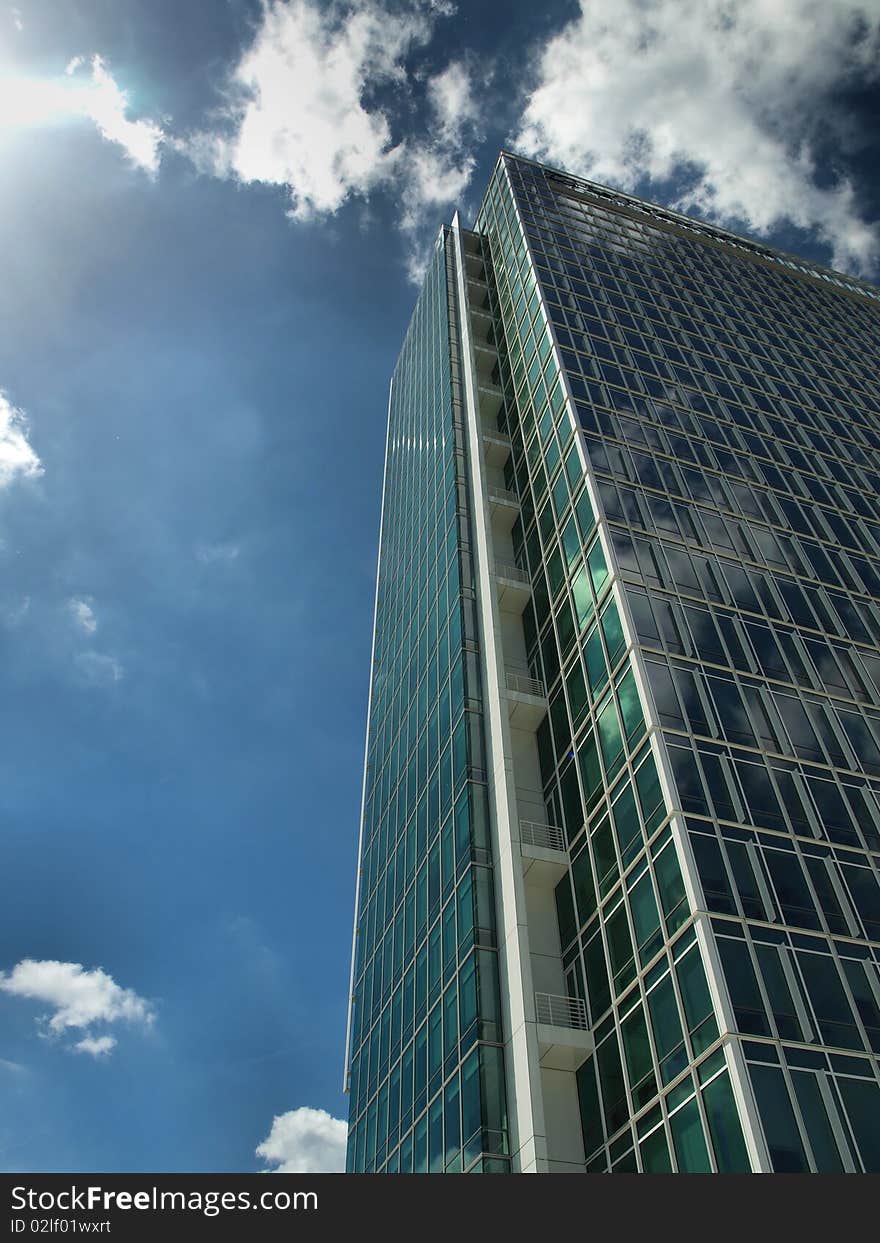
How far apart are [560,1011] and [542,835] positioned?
7.09 m

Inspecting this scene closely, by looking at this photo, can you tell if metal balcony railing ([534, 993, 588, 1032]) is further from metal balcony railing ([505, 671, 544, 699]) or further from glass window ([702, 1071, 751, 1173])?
metal balcony railing ([505, 671, 544, 699])

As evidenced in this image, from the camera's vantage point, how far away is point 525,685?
42875 mm

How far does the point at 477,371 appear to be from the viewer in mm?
63719

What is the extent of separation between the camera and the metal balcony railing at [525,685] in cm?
4250

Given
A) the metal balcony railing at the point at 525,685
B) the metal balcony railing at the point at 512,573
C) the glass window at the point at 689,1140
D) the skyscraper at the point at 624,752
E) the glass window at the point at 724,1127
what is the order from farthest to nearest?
the metal balcony railing at the point at 512,573 < the metal balcony railing at the point at 525,685 < the skyscraper at the point at 624,752 < the glass window at the point at 689,1140 < the glass window at the point at 724,1127

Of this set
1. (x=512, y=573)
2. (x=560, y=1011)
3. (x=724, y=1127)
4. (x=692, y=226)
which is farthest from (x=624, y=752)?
(x=692, y=226)

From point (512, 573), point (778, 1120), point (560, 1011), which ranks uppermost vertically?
point (512, 573)

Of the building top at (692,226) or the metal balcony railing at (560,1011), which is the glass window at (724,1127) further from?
the building top at (692,226)

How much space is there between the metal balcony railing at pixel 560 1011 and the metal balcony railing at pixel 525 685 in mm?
13838

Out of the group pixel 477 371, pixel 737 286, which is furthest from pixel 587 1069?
pixel 737 286

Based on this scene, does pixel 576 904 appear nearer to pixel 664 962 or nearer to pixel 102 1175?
pixel 664 962

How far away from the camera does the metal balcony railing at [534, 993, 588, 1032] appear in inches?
1239

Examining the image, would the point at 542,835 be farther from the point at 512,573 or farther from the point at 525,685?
the point at 512,573

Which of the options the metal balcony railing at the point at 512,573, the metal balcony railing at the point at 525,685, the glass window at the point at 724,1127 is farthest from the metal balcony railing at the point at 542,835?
the metal balcony railing at the point at 512,573
